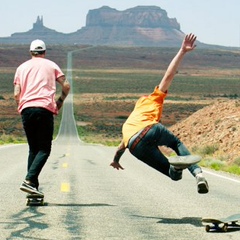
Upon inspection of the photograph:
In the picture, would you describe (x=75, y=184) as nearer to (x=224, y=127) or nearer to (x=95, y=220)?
(x=95, y=220)

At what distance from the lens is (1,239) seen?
6062mm

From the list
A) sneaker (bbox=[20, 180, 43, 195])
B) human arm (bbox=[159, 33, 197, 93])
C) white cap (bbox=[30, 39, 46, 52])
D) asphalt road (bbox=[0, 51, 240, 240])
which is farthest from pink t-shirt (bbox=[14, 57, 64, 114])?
human arm (bbox=[159, 33, 197, 93])

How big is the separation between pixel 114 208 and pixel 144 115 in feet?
4.53

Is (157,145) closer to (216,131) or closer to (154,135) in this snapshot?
(154,135)

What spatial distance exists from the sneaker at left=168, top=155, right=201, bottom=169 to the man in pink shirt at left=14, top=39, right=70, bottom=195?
6.14ft

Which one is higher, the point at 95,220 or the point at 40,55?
the point at 40,55

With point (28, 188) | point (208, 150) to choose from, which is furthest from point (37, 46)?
point (208, 150)

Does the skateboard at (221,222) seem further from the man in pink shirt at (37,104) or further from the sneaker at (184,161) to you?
the man in pink shirt at (37,104)

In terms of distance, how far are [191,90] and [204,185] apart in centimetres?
13892

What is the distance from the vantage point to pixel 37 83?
8352mm

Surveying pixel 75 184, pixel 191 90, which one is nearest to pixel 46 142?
pixel 75 184

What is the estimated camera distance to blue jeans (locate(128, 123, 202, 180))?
7.31 metres

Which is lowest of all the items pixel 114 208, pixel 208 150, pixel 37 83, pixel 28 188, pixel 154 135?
pixel 208 150

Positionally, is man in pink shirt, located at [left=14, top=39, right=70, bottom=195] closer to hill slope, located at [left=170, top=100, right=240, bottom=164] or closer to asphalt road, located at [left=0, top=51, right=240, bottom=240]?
asphalt road, located at [left=0, top=51, right=240, bottom=240]
